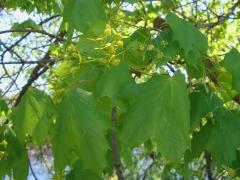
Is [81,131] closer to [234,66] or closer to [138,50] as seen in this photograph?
[138,50]

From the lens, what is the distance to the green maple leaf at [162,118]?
1.36m

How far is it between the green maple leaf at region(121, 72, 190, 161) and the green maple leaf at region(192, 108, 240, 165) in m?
0.29

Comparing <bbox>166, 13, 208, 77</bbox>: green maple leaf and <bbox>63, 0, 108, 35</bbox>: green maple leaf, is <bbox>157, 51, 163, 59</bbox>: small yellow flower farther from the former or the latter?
<bbox>63, 0, 108, 35</bbox>: green maple leaf

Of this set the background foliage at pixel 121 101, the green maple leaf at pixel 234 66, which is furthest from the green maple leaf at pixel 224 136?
the green maple leaf at pixel 234 66

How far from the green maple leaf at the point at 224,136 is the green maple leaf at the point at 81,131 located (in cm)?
45

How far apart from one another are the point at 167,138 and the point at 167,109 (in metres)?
0.09

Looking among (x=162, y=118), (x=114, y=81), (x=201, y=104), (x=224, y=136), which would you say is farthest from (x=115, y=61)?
(x=224, y=136)

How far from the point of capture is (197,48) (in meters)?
1.53

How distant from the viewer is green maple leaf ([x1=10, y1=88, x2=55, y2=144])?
150cm

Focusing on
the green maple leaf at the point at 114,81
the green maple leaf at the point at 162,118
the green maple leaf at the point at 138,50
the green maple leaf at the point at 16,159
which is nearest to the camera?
the green maple leaf at the point at 162,118

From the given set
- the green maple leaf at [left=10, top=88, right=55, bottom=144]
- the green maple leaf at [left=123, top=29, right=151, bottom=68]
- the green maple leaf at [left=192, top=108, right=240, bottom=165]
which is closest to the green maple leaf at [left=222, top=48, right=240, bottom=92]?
the green maple leaf at [left=192, top=108, right=240, bottom=165]

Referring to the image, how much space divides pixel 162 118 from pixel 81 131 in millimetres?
244

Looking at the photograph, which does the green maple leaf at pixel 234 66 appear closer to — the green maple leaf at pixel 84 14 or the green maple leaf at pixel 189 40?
the green maple leaf at pixel 189 40

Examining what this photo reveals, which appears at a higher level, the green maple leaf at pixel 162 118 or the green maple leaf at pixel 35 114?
the green maple leaf at pixel 35 114
